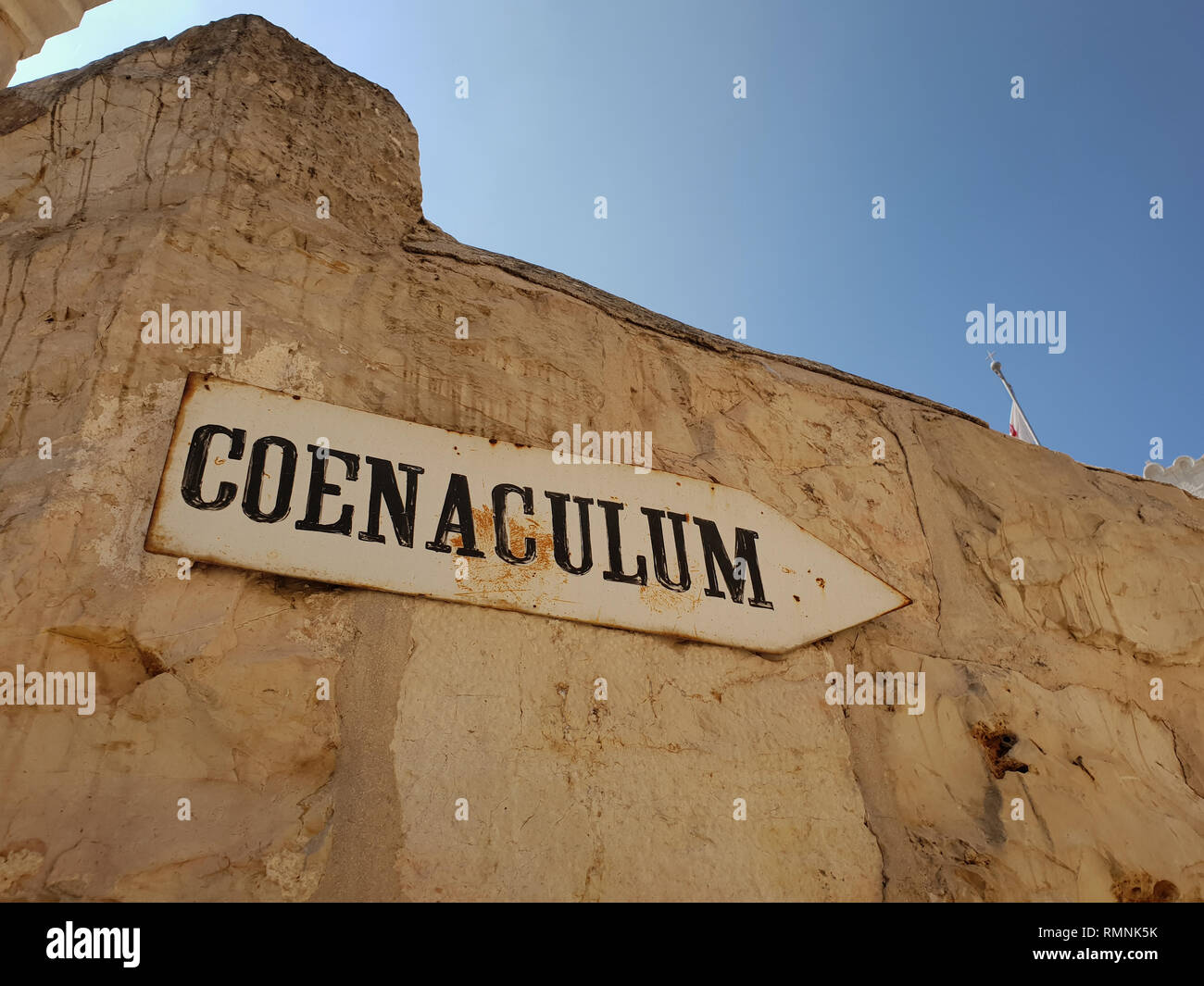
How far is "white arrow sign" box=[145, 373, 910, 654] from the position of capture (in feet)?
5.93

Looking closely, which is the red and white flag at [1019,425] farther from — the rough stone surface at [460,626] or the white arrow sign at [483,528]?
the white arrow sign at [483,528]

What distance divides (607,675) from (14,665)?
42.3 inches

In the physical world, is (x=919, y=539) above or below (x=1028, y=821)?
above

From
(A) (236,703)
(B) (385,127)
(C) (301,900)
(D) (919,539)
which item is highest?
(B) (385,127)

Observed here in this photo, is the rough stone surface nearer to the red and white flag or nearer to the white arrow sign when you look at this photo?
the white arrow sign

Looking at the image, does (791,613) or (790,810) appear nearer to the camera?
(790,810)

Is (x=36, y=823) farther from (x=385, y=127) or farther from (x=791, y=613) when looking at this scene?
(x=385, y=127)

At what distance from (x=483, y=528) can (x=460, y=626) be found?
23cm

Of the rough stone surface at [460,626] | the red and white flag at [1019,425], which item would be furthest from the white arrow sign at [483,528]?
the red and white flag at [1019,425]

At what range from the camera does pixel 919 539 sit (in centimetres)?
268

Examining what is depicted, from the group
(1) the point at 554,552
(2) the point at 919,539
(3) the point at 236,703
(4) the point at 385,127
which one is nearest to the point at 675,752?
(1) the point at 554,552

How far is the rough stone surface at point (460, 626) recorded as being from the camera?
1617mm

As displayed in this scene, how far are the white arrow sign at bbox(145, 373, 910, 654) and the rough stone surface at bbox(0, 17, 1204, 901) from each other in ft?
0.18
